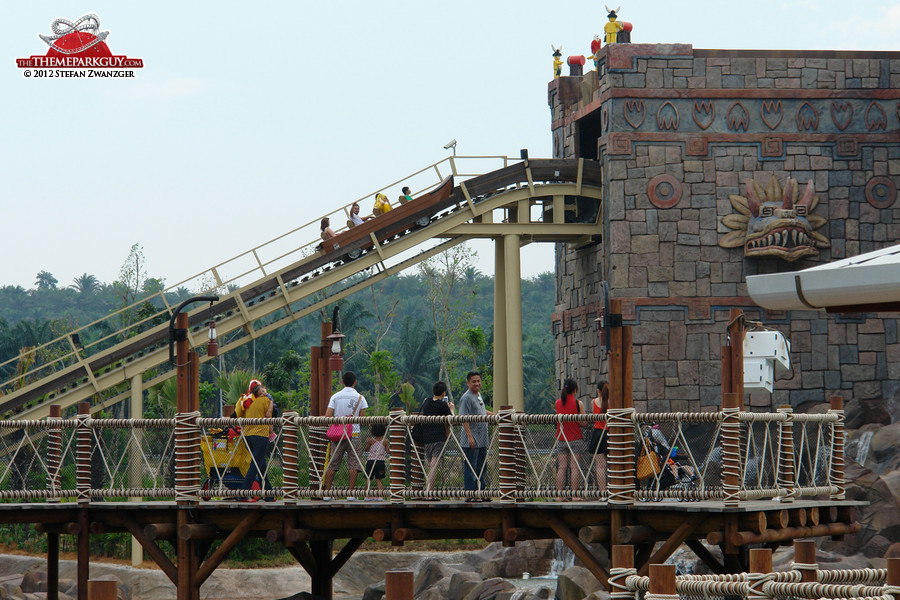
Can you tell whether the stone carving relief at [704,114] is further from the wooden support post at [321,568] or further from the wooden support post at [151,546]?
the wooden support post at [151,546]

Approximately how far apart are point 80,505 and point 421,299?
76742 mm

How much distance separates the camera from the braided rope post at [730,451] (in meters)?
11.4

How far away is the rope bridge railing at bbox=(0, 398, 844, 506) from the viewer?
38.9 feet


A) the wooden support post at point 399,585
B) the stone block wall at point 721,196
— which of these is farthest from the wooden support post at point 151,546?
the stone block wall at point 721,196

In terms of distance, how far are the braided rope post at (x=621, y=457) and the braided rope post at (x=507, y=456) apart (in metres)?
1.01

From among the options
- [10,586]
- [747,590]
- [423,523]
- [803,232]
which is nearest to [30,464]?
[423,523]

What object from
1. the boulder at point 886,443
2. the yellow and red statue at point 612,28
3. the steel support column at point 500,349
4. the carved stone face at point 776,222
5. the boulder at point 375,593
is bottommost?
the boulder at point 375,593

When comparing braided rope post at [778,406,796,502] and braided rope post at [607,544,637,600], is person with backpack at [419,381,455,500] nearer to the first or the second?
braided rope post at [778,406,796,502]

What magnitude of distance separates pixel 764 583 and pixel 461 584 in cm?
1224

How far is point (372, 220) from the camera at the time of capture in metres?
21.5

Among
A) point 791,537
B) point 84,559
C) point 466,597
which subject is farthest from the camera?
point 466,597

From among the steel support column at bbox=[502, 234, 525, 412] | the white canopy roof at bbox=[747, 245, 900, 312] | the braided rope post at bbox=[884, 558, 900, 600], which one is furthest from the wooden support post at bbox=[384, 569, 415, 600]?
the steel support column at bbox=[502, 234, 525, 412]

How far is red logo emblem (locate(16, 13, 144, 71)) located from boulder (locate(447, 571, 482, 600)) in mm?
12958

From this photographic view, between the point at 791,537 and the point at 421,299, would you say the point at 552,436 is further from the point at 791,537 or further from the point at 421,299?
the point at 421,299
